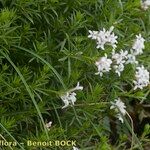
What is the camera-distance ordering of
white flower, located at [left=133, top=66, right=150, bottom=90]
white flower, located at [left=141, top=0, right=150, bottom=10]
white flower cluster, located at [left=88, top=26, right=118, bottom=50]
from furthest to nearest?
white flower, located at [left=141, top=0, right=150, bottom=10] → white flower, located at [left=133, top=66, right=150, bottom=90] → white flower cluster, located at [left=88, top=26, right=118, bottom=50]

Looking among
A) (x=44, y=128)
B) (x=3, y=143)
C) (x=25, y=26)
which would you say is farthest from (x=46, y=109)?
(x=25, y=26)

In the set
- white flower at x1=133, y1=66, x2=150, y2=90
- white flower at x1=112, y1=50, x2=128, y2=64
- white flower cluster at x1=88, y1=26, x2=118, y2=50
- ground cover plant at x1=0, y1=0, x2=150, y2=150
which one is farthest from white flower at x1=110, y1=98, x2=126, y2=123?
white flower cluster at x1=88, y1=26, x2=118, y2=50

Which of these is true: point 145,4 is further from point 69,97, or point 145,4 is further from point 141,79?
point 69,97

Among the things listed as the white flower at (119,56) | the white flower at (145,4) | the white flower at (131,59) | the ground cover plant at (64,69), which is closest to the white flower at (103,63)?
the ground cover plant at (64,69)

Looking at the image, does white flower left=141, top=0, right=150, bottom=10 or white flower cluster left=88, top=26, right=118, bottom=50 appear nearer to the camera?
white flower cluster left=88, top=26, right=118, bottom=50

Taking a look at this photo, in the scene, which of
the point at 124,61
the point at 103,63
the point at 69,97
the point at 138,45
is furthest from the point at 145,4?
the point at 69,97

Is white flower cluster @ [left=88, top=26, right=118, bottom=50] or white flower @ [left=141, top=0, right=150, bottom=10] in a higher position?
white flower @ [left=141, top=0, right=150, bottom=10]

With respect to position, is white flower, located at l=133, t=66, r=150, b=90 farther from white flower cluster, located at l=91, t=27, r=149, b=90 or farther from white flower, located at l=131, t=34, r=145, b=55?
white flower, located at l=131, t=34, r=145, b=55

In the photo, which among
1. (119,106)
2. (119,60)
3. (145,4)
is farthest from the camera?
(145,4)
